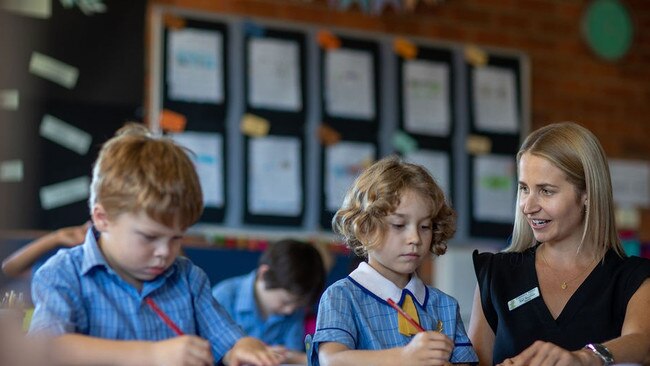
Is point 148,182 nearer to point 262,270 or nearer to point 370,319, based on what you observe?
point 370,319

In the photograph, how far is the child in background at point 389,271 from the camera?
5.34 feet

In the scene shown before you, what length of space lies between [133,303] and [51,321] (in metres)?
0.18

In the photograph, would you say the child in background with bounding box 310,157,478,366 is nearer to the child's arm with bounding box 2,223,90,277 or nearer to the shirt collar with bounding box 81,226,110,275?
the shirt collar with bounding box 81,226,110,275

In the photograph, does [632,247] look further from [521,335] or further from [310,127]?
[521,335]

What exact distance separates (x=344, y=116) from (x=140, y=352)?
9.59 ft

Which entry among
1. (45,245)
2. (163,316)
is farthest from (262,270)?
(163,316)

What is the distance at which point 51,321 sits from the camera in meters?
1.42

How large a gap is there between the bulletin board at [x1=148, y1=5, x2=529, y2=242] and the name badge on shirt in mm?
2123

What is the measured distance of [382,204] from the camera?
5.67 ft

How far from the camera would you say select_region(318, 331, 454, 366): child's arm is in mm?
1438

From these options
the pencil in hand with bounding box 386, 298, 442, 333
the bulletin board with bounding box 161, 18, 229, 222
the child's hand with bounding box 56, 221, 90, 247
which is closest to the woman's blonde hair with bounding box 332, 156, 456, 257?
the pencil in hand with bounding box 386, 298, 442, 333

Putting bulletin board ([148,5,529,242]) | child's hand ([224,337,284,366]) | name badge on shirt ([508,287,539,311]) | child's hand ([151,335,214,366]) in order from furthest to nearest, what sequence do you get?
bulletin board ([148,5,529,242]), name badge on shirt ([508,287,539,311]), child's hand ([224,337,284,366]), child's hand ([151,335,214,366])

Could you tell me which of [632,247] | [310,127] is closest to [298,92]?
[310,127]

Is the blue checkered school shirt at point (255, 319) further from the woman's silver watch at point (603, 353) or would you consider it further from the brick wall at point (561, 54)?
the brick wall at point (561, 54)
